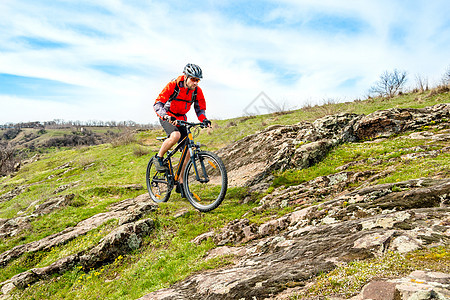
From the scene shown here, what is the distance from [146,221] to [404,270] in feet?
19.1

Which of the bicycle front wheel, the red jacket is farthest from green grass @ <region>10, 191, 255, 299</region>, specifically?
the red jacket

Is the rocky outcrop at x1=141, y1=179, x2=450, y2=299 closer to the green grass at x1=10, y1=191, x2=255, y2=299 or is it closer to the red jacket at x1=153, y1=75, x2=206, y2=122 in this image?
the green grass at x1=10, y1=191, x2=255, y2=299

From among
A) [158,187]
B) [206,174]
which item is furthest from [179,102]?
[158,187]

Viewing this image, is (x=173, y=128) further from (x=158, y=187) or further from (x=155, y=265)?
(x=155, y=265)

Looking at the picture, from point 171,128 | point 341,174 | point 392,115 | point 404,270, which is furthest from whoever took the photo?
point 392,115

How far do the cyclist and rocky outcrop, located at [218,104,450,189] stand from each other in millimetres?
2848

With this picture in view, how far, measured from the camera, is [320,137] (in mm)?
9008

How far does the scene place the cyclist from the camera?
22.2 ft

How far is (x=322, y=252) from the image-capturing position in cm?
300

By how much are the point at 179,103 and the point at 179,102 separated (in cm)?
3

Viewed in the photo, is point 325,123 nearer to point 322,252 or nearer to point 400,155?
point 400,155

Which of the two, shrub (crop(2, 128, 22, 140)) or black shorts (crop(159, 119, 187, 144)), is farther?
shrub (crop(2, 128, 22, 140))

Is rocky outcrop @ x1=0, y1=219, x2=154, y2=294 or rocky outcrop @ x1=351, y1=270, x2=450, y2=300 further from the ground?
rocky outcrop @ x1=351, y1=270, x2=450, y2=300

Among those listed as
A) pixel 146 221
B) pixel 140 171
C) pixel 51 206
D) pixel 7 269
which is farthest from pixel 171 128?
pixel 140 171
